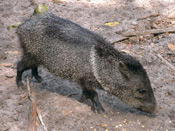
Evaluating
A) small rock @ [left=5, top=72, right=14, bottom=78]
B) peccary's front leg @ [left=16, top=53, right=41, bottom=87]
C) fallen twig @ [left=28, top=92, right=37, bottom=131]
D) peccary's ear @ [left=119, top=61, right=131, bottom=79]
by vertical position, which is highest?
peccary's ear @ [left=119, top=61, right=131, bottom=79]

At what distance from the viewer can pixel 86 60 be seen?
12.2 ft

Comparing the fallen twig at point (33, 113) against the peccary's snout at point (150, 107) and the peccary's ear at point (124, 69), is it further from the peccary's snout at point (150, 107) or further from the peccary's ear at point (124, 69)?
the peccary's snout at point (150, 107)

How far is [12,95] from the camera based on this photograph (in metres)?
4.18

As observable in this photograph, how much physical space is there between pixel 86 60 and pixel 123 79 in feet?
1.88

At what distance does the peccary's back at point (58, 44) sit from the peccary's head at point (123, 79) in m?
0.18

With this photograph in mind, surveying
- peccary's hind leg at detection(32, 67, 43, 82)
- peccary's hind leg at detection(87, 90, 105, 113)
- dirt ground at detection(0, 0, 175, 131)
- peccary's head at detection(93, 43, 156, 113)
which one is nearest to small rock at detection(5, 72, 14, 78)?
dirt ground at detection(0, 0, 175, 131)

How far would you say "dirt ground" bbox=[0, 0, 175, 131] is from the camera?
3.73 meters

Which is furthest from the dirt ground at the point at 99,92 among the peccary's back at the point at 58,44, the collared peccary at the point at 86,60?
the peccary's back at the point at 58,44

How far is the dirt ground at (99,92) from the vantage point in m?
3.73

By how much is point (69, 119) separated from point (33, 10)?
155 inches

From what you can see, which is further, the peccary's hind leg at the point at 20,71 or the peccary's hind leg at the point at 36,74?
the peccary's hind leg at the point at 36,74

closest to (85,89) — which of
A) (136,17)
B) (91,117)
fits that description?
(91,117)

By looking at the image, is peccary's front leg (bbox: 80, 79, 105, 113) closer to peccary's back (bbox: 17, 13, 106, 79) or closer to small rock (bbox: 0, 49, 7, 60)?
peccary's back (bbox: 17, 13, 106, 79)

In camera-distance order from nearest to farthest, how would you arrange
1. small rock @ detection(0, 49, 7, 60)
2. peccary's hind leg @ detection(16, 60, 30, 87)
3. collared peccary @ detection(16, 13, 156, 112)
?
1. collared peccary @ detection(16, 13, 156, 112)
2. peccary's hind leg @ detection(16, 60, 30, 87)
3. small rock @ detection(0, 49, 7, 60)
